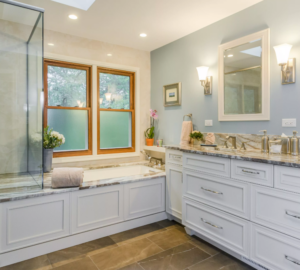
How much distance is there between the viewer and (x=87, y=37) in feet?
10.9

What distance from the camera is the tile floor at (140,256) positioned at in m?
1.99

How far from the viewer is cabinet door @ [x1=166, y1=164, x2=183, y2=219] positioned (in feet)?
Answer: 8.93

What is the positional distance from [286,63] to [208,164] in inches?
45.3

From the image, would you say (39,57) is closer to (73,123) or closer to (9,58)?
(9,58)

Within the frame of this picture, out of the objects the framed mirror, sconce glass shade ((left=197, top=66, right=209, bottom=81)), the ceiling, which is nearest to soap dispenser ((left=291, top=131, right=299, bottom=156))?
the framed mirror

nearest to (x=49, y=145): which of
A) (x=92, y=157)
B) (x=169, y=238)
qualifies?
(x=92, y=157)

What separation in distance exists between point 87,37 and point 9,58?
143cm

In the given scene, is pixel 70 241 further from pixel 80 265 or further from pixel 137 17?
pixel 137 17

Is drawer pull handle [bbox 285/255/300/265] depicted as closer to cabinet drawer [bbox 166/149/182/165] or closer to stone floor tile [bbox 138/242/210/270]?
stone floor tile [bbox 138/242/210/270]

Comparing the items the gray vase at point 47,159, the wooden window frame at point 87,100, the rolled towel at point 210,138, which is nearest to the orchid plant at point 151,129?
the wooden window frame at point 87,100

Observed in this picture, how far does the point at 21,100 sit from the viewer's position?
86.1 inches

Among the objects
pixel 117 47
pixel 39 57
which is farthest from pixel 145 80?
pixel 39 57

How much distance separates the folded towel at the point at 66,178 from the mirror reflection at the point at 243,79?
1.79 m

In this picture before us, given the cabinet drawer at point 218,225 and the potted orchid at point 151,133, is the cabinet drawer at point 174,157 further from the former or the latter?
the potted orchid at point 151,133
